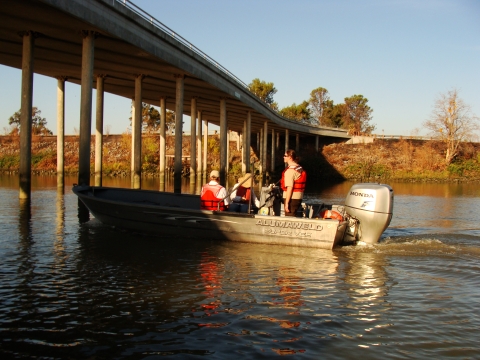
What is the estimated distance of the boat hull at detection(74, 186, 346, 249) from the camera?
11539 mm

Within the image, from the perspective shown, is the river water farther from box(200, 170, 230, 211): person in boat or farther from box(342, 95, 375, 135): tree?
box(342, 95, 375, 135): tree

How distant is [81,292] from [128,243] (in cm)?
466

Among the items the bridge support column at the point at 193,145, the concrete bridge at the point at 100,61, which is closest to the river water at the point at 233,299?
the concrete bridge at the point at 100,61

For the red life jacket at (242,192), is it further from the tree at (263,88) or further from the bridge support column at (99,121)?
the tree at (263,88)

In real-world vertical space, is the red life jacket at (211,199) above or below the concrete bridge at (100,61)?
below

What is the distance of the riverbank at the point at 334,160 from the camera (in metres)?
56.8

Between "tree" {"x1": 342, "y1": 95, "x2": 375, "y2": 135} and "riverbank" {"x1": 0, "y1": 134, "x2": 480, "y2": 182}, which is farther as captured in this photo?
"tree" {"x1": 342, "y1": 95, "x2": 375, "y2": 135}

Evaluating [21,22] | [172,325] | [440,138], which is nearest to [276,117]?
[440,138]

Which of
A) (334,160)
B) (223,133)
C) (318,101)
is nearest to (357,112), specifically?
(318,101)

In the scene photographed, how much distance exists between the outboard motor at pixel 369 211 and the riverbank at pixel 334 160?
1750 inches

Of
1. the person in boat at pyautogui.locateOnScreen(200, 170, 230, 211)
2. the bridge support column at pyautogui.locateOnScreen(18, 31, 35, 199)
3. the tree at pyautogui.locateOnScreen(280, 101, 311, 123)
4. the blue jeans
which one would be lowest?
the blue jeans

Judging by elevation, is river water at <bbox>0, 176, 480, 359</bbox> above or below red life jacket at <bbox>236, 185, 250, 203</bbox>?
below

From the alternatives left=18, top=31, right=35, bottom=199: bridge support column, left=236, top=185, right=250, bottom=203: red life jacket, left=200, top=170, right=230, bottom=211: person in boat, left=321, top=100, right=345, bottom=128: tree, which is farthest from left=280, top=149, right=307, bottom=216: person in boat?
left=321, top=100, right=345, bottom=128: tree

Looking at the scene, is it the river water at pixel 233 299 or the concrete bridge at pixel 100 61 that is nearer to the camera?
the river water at pixel 233 299
